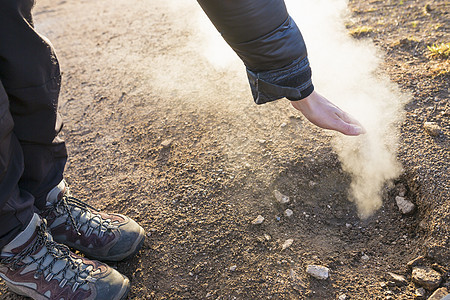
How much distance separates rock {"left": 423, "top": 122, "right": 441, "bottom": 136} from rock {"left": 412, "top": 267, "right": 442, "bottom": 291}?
28.5 inches

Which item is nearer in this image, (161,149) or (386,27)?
(161,149)

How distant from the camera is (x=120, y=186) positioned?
2.08 meters

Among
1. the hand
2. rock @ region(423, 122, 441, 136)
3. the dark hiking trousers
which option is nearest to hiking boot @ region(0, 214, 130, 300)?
the dark hiking trousers

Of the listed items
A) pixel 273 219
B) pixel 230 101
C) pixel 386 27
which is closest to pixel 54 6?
pixel 230 101

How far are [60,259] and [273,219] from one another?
A: 0.95 metres

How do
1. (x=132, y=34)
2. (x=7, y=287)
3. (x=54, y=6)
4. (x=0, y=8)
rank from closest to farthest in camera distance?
(x=0, y=8) < (x=7, y=287) < (x=132, y=34) < (x=54, y=6)

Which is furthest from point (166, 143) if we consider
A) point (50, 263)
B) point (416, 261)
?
point (416, 261)

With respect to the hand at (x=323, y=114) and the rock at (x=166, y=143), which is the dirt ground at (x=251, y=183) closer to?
the rock at (x=166, y=143)

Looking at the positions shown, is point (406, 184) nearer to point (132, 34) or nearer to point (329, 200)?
point (329, 200)

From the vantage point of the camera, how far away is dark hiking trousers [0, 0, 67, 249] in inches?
50.9

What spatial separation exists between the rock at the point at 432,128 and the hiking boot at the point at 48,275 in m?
1.67

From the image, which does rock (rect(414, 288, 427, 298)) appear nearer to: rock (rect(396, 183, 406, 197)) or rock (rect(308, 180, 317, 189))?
rock (rect(396, 183, 406, 197))

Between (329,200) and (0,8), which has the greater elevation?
(0,8)

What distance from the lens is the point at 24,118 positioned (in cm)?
146
